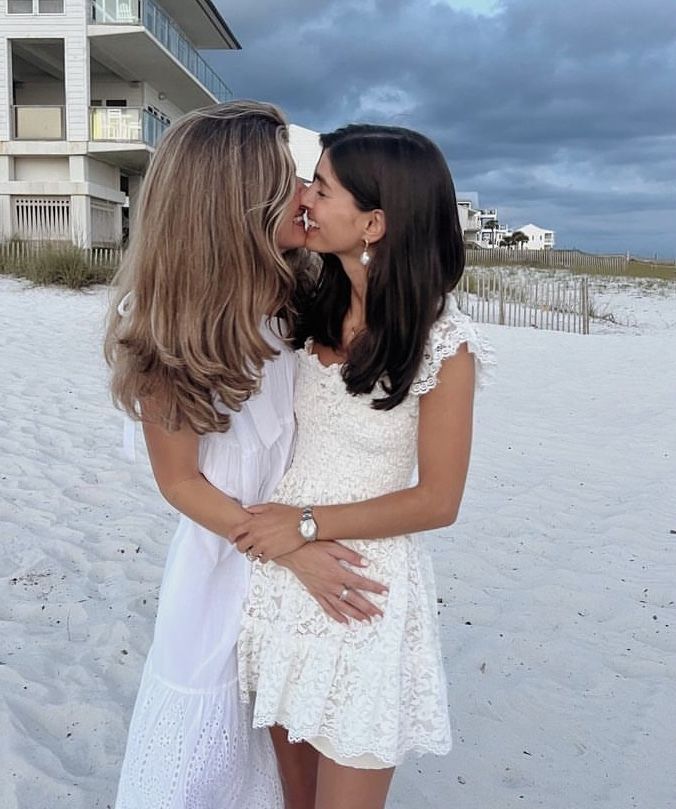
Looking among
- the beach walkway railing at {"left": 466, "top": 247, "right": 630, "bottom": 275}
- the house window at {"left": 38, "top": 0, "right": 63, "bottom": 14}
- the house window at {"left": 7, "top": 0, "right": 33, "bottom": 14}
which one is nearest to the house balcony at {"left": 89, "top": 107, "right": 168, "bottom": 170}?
the house window at {"left": 38, "top": 0, "right": 63, "bottom": 14}

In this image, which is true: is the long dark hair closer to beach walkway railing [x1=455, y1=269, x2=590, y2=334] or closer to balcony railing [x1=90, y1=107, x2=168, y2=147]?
beach walkway railing [x1=455, y1=269, x2=590, y2=334]

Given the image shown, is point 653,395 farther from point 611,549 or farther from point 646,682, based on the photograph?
point 646,682

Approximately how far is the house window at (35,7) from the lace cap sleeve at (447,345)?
26505 mm

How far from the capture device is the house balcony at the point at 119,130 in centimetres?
2431

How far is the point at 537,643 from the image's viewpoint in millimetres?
3891

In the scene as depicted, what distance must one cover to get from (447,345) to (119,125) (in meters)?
25.0

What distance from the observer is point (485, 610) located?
4.20 m

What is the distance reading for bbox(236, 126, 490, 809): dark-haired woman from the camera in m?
1.62

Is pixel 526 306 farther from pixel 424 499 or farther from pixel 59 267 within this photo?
pixel 424 499

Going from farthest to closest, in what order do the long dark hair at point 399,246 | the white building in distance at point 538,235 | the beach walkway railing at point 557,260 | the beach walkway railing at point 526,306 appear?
the white building in distance at point 538,235
the beach walkway railing at point 557,260
the beach walkway railing at point 526,306
the long dark hair at point 399,246

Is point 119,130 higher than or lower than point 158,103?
lower

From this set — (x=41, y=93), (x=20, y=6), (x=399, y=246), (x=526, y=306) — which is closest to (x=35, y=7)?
(x=20, y=6)

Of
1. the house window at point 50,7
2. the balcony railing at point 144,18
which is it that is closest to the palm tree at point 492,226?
the balcony railing at point 144,18

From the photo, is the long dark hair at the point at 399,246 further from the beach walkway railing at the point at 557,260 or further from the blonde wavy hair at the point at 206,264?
the beach walkway railing at the point at 557,260
